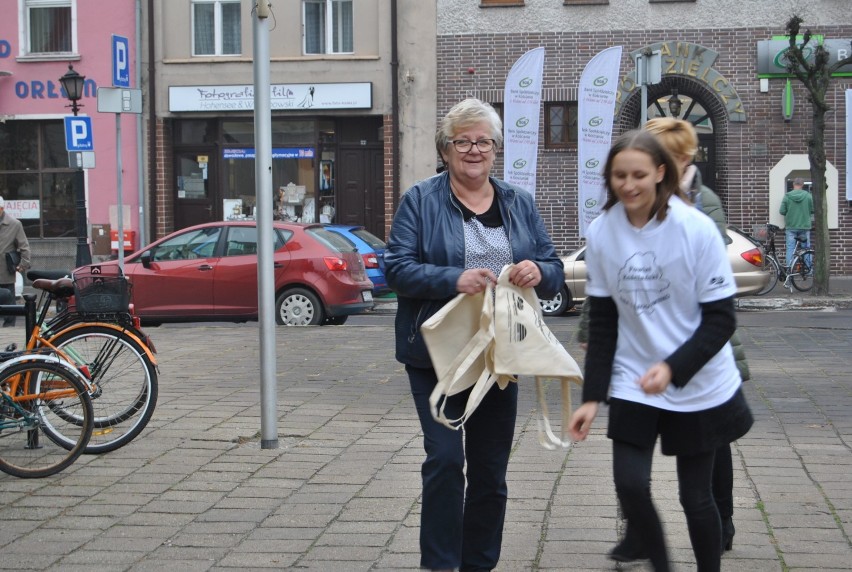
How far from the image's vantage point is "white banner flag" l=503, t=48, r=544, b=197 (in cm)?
2180

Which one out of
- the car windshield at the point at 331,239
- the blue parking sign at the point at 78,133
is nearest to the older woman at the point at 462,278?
the car windshield at the point at 331,239

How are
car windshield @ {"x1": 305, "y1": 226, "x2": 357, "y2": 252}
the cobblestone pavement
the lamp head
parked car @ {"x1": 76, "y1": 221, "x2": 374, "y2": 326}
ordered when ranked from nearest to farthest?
the cobblestone pavement < parked car @ {"x1": 76, "y1": 221, "x2": 374, "y2": 326} < car windshield @ {"x1": 305, "y1": 226, "x2": 357, "y2": 252} < the lamp head

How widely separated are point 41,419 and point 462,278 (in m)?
3.34

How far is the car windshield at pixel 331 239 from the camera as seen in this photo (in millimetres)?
16094

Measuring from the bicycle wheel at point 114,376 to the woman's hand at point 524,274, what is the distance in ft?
11.9

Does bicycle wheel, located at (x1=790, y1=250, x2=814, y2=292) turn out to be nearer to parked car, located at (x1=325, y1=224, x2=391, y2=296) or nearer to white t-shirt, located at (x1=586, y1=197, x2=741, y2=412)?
parked car, located at (x1=325, y1=224, x2=391, y2=296)

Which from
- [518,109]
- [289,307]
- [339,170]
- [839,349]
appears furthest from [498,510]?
[339,170]

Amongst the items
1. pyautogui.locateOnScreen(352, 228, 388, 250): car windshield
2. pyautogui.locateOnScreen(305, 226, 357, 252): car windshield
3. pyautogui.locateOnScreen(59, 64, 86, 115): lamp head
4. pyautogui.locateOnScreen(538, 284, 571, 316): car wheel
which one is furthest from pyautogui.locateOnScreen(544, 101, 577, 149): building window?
pyautogui.locateOnScreen(305, 226, 357, 252): car windshield

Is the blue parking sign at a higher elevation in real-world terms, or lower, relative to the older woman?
higher

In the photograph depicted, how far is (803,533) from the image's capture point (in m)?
5.27

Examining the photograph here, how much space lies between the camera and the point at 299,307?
15.9 meters

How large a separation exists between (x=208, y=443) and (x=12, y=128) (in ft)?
72.4

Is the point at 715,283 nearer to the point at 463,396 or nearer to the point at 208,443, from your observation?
the point at 463,396

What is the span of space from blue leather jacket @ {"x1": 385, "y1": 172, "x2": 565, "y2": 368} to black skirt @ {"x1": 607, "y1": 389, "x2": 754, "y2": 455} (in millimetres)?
720
